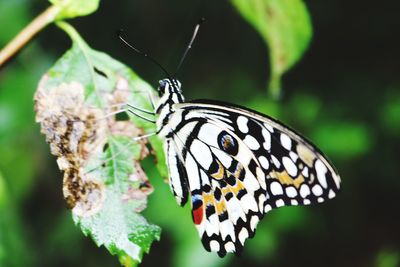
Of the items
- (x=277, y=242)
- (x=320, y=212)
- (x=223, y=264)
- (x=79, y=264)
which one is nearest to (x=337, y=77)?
(x=320, y=212)

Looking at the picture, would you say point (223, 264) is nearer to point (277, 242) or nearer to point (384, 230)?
point (277, 242)

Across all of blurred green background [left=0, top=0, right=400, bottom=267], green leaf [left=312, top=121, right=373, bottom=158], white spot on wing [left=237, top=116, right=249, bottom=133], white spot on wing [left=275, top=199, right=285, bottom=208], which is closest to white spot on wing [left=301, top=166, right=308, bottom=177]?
white spot on wing [left=275, top=199, right=285, bottom=208]

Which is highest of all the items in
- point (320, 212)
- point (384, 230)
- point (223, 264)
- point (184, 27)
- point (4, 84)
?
point (4, 84)

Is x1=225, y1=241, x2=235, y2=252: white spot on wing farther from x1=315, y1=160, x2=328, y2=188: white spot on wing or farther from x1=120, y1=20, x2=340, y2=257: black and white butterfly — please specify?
x1=315, y1=160, x2=328, y2=188: white spot on wing

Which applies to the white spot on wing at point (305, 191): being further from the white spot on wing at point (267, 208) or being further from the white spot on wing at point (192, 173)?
the white spot on wing at point (192, 173)

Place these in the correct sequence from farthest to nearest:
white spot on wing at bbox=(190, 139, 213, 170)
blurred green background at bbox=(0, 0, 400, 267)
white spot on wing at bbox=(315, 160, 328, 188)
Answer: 1. blurred green background at bbox=(0, 0, 400, 267)
2. white spot on wing at bbox=(190, 139, 213, 170)
3. white spot on wing at bbox=(315, 160, 328, 188)

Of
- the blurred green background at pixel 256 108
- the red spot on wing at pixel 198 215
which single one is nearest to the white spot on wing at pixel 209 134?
the red spot on wing at pixel 198 215
